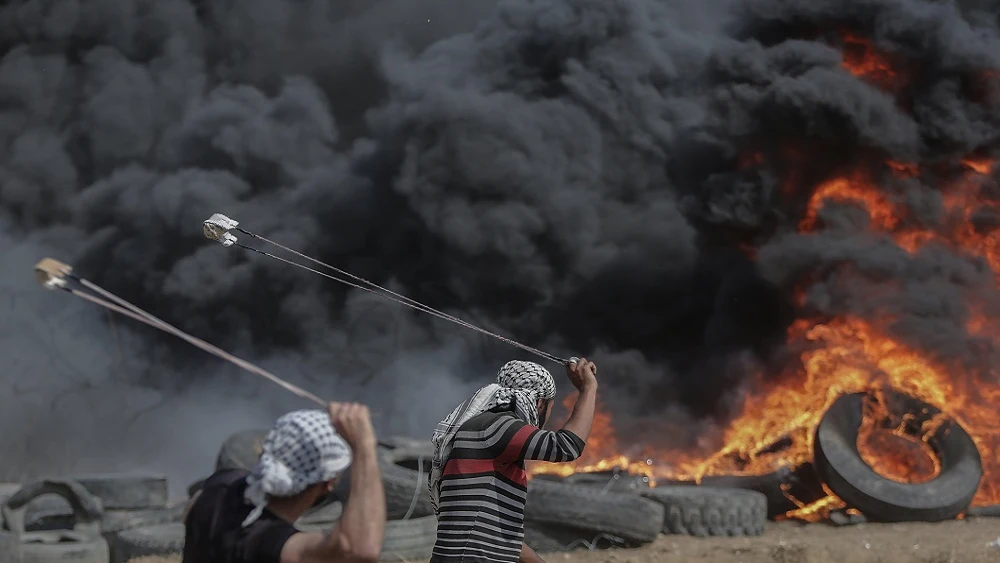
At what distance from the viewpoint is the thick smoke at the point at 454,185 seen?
15.3 meters

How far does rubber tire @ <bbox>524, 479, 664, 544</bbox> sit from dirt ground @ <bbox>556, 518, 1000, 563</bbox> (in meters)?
0.20

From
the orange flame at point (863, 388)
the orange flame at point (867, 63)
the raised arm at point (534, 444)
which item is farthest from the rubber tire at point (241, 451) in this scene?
the orange flame at point (867, 63)

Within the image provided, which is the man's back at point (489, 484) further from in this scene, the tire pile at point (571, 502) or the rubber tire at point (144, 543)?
the rubber tire at point (144, 543)

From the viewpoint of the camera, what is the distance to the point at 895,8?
55.7ft

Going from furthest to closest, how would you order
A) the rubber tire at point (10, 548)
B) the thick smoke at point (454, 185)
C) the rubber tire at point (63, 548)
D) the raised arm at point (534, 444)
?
the thick smoke at point (454, 185)
the rubber tire at point (63, 548)
the rubber tire at point (10, 548)
the raised arm at point (534, 444)

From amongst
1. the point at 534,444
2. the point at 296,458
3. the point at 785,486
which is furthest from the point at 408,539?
the point at 296,458

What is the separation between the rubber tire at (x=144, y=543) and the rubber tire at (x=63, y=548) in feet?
0.37

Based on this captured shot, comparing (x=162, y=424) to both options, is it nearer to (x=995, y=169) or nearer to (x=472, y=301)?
(x=472, y=301)

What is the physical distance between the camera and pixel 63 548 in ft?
32.8

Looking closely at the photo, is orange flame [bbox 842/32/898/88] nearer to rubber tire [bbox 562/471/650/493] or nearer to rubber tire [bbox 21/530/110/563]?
rubber tire [bbox 562/471/650/493]

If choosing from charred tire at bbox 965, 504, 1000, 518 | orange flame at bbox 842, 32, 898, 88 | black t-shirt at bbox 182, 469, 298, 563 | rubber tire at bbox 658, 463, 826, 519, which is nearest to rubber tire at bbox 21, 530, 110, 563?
rubber tire at bbox 658, 463, 826, 519

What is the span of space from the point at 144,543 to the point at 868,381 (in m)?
9.73

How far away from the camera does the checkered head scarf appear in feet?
10.0

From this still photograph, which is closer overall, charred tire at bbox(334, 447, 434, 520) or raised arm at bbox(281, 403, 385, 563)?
raised arm at bbox(281, 403, 385, 563)
